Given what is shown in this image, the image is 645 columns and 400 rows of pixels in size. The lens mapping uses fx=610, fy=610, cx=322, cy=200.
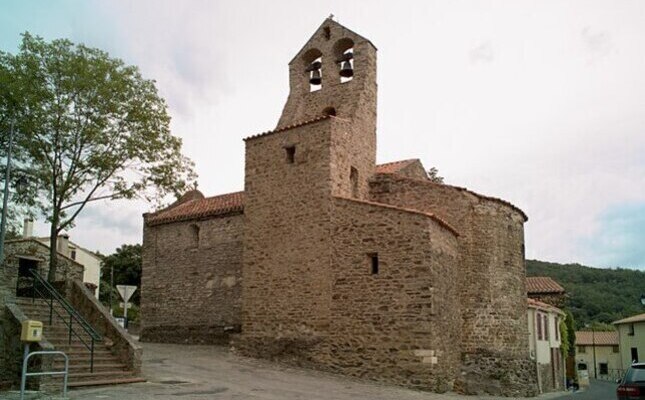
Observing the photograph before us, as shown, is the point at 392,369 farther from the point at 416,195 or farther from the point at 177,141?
the point at 177,141

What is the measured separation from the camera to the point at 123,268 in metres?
63.1

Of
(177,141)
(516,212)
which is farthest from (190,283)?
(516,212)

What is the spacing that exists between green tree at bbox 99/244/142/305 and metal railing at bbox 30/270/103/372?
4446cm

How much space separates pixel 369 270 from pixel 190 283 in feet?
35.2

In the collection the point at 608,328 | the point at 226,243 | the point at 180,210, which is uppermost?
the point at 180,210

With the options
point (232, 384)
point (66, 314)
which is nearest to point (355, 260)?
point (232, 384)

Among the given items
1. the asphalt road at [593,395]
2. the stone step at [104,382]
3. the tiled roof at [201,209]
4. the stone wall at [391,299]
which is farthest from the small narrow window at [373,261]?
the asphalt road at [593,395]

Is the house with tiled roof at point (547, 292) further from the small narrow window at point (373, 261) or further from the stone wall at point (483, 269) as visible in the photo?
the small narrow window at point (373, 261)

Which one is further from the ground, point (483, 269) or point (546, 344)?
point (483, 269)

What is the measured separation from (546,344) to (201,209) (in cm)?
1860

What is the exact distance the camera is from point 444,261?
784 inches

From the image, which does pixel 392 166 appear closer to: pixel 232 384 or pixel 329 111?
pixel 329 111

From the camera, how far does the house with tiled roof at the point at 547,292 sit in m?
38.0

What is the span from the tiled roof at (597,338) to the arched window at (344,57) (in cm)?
5474
